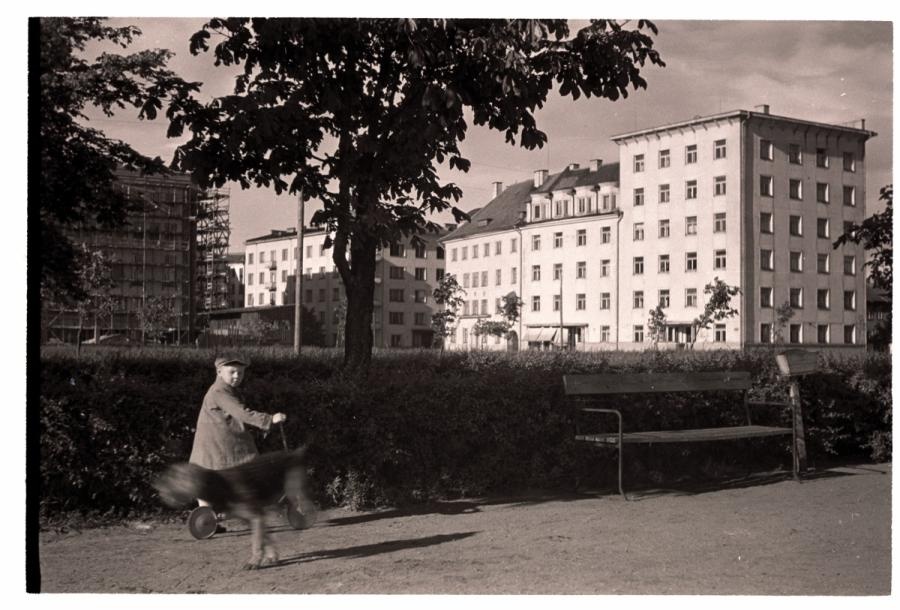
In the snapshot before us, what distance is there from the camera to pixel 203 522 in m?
7.08

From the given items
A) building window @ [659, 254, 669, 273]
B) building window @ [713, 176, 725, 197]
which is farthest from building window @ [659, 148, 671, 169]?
building window @ [659, 254, 669, 273]

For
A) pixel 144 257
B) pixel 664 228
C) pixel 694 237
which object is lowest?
pixel 144 257

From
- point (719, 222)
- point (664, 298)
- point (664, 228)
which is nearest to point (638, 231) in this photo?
point (664, 298)

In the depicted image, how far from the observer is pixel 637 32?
8.94m

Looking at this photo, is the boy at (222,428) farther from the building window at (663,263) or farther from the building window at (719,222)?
the building window at (663,263)

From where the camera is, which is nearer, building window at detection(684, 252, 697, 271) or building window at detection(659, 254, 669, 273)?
building window at detection(684, 252, 697, 271)

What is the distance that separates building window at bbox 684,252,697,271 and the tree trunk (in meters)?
48.0

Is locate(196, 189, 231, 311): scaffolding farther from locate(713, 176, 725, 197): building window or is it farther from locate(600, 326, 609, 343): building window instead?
locate(600, 326, 609, 343): building window

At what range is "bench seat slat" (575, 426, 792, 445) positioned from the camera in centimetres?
914

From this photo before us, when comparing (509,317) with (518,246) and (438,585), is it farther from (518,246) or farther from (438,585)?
(438,585)

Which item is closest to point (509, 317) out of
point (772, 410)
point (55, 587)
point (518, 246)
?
point (518, 246)

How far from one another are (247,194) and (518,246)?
5906cm

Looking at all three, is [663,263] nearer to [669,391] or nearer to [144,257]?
[669,391]

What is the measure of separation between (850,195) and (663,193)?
39.9m
